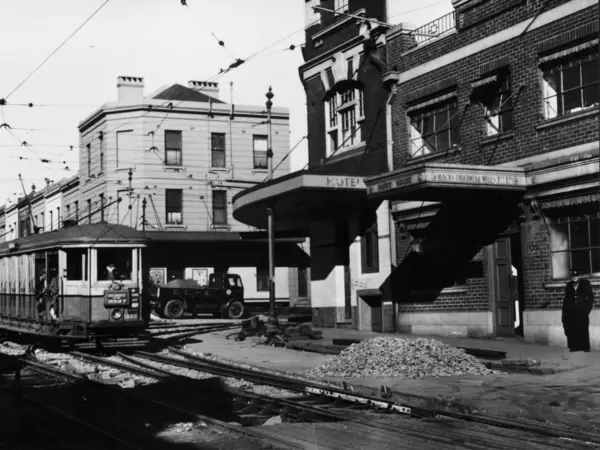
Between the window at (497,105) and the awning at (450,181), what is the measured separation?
64.0 inches

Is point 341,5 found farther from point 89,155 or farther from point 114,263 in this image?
point 89,155

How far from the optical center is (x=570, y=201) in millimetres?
17109

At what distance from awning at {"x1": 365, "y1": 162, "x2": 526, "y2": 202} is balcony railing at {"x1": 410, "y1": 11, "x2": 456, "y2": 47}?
5030 millimetres

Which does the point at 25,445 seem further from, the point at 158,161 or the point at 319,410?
the point at 158,161

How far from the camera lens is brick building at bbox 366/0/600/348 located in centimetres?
1706

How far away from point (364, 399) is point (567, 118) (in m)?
8.77

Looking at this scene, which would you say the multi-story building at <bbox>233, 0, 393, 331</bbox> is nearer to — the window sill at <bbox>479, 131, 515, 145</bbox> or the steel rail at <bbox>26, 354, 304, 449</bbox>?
the window sill at <bbox>479, 131, 515, 145</bbox>

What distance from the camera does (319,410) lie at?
10.3 metres

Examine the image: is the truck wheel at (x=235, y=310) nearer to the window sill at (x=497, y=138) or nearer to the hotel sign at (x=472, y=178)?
the window sill at (x=497, y=138)

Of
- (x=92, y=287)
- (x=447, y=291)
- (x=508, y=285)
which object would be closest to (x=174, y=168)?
(x=92, y=287)

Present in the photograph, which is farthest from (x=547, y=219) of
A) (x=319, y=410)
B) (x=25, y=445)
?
(x=25, y=445)

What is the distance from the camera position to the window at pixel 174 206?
4512 cm

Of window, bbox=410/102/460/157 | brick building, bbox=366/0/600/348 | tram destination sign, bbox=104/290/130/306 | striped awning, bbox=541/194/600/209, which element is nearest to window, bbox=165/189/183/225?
brick building, bbox=366/0/600/348

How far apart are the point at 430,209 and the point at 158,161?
86.0ft
